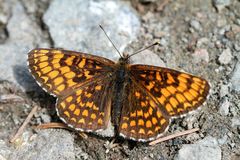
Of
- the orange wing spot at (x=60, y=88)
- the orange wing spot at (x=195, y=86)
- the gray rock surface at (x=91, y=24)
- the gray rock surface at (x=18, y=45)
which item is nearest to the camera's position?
the orange wing spot at (x=195, y=86)

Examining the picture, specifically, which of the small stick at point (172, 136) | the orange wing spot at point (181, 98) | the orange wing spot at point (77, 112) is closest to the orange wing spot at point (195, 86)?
the orange wing spot at point (181, 98)

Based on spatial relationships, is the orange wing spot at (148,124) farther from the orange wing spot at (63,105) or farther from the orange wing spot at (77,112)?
the orange wing spot at (63,105)

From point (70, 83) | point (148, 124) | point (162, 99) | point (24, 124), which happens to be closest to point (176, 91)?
point (162, 99)

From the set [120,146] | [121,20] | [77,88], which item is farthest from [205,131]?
[121,20]

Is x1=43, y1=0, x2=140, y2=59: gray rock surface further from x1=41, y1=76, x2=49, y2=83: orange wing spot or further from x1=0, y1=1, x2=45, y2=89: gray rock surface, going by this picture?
x1=41, y1=76, x2=49, y2=83: orange wing spot

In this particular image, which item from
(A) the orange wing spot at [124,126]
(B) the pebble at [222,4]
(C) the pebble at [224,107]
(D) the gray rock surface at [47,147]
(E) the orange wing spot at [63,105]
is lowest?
(C) the pebble at [224,107]

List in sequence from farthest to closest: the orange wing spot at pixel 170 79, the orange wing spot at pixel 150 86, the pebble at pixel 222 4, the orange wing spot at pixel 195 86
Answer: the pebble at pixel 222 4 < the orange wing spot at pixel 150 86 < the orange wing spot at pixel 170 79 < the orange wing spot at pixel 195 86

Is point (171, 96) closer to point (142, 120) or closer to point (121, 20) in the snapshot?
point (142, 120)
